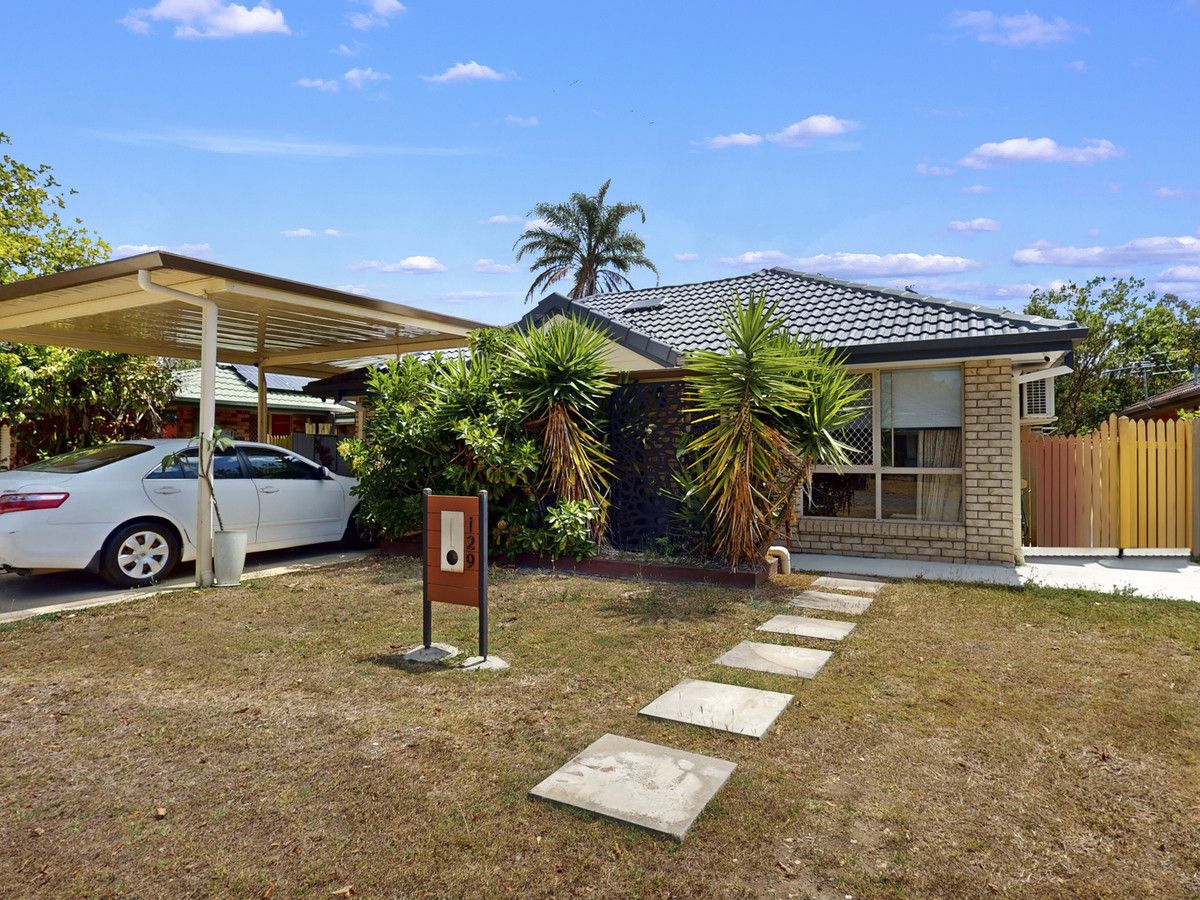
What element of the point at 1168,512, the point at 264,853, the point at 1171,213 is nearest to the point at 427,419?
the point at 264,853

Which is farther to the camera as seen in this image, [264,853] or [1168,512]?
[1168,512]

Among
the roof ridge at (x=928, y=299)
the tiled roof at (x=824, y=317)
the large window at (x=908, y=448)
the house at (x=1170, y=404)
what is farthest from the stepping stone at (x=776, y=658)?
the house at (x=1170, y=404)

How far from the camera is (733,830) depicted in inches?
101

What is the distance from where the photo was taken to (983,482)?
321 inches

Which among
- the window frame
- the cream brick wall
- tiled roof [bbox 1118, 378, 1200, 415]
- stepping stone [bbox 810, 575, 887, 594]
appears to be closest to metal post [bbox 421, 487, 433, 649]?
stepping stone [bbox 810, 575, 887, 594]

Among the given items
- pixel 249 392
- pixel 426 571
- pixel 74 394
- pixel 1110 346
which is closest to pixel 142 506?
pixel 426 571

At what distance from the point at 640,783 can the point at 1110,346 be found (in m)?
25.9

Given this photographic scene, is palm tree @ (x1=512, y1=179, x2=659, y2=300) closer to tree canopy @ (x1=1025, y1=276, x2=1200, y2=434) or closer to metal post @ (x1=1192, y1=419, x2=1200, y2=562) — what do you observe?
tree canopy @ (x1=1025, y1=276, x2=1200, y2=434)

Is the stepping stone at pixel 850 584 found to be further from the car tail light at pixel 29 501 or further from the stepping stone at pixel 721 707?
the car tail light at pixel 29 501

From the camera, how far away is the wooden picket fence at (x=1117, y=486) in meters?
8.70

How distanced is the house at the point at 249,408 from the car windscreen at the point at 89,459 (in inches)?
271

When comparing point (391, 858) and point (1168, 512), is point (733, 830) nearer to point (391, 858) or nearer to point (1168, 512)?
point (391, 858)

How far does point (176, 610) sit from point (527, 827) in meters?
4.71

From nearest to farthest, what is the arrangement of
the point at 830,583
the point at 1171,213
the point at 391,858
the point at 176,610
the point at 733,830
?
the point at 391,858 < the point at 733,830 < the point at 176,610 < the point at 830,583 < the point at 1171,213
